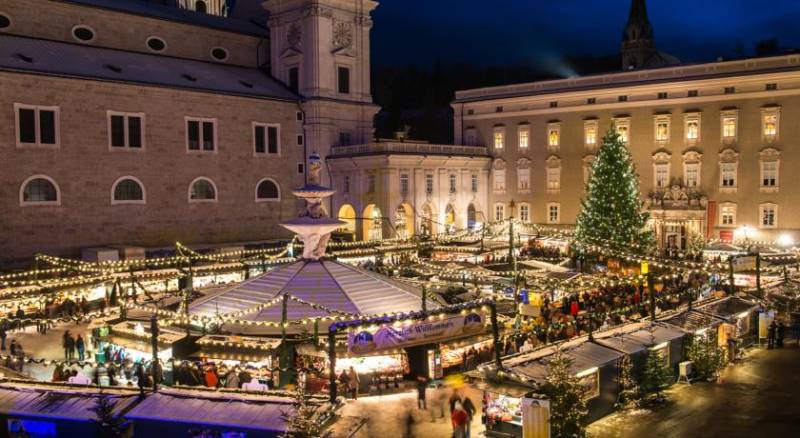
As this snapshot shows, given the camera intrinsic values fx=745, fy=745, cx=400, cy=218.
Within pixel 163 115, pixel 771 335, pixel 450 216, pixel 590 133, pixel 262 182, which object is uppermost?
pixel 163 115

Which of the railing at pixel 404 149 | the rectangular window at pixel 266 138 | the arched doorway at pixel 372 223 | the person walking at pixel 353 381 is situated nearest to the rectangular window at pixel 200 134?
the rectangular window at pixel 266 138

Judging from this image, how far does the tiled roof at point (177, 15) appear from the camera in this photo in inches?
1914

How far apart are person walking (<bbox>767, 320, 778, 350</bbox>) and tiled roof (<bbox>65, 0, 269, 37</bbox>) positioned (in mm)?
41880

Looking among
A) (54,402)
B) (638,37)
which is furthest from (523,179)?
(638,37)

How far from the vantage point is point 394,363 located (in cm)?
1973

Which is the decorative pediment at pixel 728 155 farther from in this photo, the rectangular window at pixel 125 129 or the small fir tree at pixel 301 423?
the small fir tree at pixel 301 423

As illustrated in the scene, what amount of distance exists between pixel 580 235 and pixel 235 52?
98.5 ft

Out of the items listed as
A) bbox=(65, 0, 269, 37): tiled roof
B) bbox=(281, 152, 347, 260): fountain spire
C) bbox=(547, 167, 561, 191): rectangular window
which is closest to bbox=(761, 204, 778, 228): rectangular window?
bbox=(547, 167, 561, 191): rectangular window

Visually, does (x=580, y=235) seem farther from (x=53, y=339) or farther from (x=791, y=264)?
(x=53, y=339)

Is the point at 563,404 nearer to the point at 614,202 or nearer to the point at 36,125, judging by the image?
the point at 614,202

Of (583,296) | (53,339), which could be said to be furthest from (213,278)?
(583,296)

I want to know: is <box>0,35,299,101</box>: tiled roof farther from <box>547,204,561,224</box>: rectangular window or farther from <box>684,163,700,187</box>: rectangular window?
<box>684,163,700,187</box>: rectangular window

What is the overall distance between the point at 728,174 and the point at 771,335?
998 inches

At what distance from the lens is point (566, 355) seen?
17.0m
